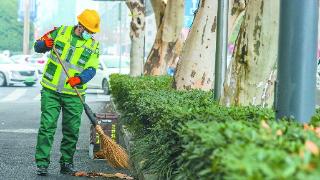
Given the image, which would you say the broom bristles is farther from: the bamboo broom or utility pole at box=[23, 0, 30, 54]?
utility pole at box=[23, 0, 30, 54]

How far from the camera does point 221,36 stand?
907cm

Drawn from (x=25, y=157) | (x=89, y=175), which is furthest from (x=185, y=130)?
(x=25, y=157)

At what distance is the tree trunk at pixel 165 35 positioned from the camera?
1879 centimetres

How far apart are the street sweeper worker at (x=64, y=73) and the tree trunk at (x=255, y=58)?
1527 millimetres

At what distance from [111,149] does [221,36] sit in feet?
5.89

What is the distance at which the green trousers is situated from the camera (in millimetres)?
8445

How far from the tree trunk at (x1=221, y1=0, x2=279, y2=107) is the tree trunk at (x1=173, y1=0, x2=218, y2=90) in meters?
3.71

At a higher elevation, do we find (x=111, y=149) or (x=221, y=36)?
(x=221, y=36)

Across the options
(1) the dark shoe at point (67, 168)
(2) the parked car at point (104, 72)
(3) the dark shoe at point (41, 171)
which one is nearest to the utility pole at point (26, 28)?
(2) the parked car at point (104, 72)

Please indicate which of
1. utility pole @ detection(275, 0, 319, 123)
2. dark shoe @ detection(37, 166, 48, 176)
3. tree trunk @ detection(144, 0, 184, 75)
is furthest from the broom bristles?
tree trunk @ detection(144, 0, 184, 75)

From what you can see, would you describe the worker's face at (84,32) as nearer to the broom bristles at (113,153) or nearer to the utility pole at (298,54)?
the broom bristles at (113,153)

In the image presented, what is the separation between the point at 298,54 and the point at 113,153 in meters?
3.99

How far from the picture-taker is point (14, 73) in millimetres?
33969

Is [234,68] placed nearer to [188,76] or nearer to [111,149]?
[111,149]
